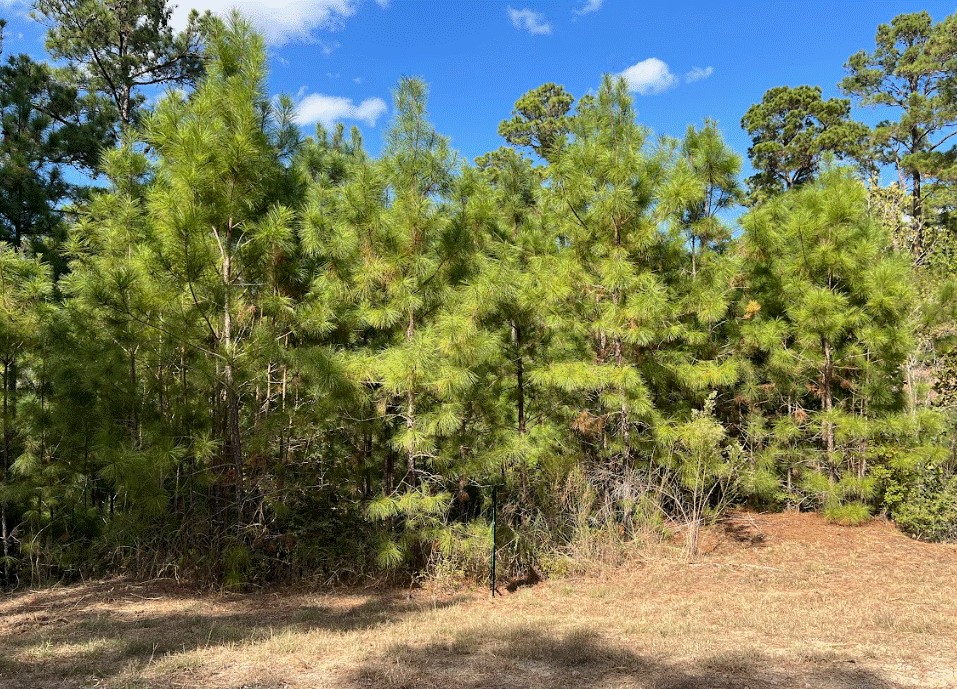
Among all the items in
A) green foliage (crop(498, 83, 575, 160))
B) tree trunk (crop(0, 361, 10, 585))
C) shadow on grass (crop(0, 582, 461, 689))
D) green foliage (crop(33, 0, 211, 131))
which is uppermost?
green foliage (crop(498, 83, 575, 160))

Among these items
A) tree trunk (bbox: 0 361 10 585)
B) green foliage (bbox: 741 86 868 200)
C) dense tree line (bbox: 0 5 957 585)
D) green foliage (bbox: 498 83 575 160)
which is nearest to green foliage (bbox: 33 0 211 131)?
dense tree line (bbox: 0 5 957 585)

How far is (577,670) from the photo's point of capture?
14.0ft

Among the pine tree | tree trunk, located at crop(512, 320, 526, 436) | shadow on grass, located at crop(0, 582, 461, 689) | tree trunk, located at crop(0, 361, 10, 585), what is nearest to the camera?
shadow on grass, located at crop(0, 582, 461, 689)

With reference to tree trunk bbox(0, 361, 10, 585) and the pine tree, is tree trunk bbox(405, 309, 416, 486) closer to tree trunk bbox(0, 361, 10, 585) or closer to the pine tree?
tree trunk bbox(0, 361, 10, 585)

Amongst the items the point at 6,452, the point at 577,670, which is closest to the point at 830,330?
the point at 577,670

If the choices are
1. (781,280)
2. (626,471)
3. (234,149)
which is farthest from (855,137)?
(234,149)

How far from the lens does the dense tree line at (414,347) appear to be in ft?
21.7

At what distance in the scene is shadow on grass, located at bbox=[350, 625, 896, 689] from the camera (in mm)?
3938

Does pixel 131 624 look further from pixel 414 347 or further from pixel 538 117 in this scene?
pixel 538 117

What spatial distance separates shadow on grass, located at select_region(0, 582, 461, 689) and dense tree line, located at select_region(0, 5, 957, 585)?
53 centimetres

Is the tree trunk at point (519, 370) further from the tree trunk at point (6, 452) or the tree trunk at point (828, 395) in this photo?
the tree trunk at point (6, 452)

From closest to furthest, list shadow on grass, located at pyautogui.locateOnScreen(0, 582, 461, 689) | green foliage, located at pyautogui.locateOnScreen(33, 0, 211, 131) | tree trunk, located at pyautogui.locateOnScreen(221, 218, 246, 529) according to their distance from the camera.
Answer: shadow on grass, located at pyautogui.locateOnScreen(0, 582, 461, 689), tree trunk, located at pyautogui.locateOnScreen(221, 218, 246, 529), green foliage, located at pyautogui.locateOnScreen(33, 0, 211, 131)

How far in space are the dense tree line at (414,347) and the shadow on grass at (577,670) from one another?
2.17m

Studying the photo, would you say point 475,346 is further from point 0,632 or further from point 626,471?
point 0,632
